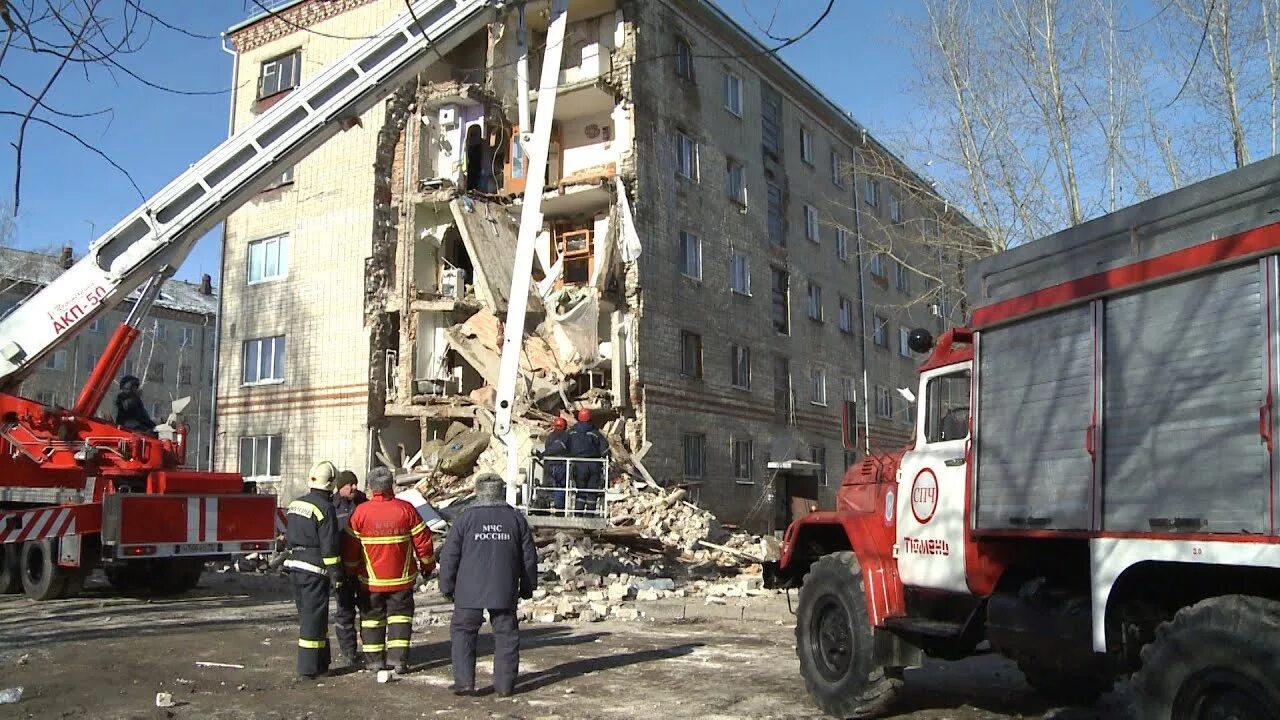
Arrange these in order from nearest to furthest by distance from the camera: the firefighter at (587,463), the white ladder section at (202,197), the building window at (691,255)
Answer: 1. the white ladder section at (202,197)
2. the firefighter at (587,463)
3. the building window at (691,255)

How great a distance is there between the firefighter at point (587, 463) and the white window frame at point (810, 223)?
16567 millimetres

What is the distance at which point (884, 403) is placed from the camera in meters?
36.0

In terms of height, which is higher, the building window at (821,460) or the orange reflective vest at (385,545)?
the building window at (821,460)

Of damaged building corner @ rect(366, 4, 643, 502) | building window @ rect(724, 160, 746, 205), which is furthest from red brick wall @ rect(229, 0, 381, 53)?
building window @ rect(724, 160, 746, 205)

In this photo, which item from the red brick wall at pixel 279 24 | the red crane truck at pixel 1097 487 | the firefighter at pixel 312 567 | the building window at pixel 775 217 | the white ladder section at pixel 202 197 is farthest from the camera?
the building window at pixel 775 217

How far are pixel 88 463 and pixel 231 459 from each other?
42.2ft

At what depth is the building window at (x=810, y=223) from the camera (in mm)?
31406

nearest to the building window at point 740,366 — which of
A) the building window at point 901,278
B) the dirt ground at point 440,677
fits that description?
the building window at point 901,278

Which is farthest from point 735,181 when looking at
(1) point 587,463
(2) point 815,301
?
(1) point 587,463

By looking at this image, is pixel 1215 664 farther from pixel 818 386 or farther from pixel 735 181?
pixel 818 386

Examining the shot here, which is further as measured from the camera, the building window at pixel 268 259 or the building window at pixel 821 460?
the building window at pixel 821 460

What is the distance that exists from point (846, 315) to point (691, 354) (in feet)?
35.9

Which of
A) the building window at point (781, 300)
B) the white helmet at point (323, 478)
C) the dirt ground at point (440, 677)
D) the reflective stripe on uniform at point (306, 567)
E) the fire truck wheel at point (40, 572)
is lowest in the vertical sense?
Result: the dirt ground at point (440, 677)

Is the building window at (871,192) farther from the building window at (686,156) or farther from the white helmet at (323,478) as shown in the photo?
the white helmet at (323,478)
